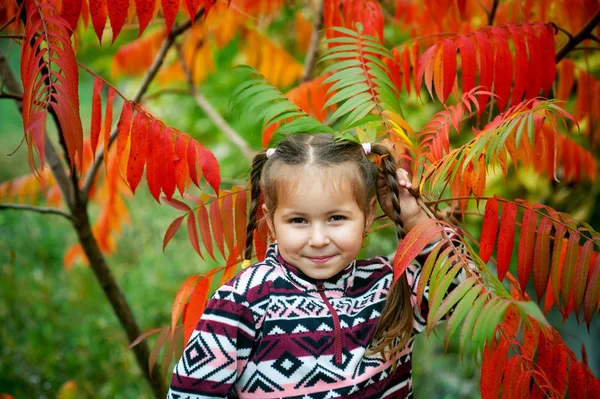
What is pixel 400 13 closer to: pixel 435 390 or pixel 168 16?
pixel 168 16

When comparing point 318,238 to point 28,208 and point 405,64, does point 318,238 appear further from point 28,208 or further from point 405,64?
point 28,208

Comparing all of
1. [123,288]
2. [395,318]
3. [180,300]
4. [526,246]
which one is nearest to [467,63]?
[526,246]

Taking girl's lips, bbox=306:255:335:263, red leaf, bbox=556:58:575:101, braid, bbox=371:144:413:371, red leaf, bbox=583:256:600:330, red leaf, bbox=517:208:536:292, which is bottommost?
braid, bbox=371:144:413:371

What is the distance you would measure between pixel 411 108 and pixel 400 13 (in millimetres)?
1489

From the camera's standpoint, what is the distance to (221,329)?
1730 millimetres

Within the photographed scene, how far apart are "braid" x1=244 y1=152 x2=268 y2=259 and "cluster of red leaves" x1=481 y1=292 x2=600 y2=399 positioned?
80cm

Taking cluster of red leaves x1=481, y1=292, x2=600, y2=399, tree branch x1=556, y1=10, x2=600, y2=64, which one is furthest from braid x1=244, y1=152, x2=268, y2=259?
tree branch x1=556, y1=10, x2=600, y2=64

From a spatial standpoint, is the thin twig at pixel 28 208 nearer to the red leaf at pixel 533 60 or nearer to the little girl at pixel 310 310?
the little girl at pixel 310 310

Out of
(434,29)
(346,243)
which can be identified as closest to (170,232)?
(346,243)

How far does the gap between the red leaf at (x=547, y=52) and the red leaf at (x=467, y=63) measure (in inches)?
12.9

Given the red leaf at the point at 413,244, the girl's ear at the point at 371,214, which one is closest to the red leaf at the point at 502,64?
the girl's ear at the point at 371,214

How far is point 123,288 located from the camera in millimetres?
5668

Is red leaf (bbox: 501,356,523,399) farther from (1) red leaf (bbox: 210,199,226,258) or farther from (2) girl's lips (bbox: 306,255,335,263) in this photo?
(1) red leaf (bbox: 210,199,226,258)

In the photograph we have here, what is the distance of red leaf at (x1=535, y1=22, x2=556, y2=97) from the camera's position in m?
2.33
